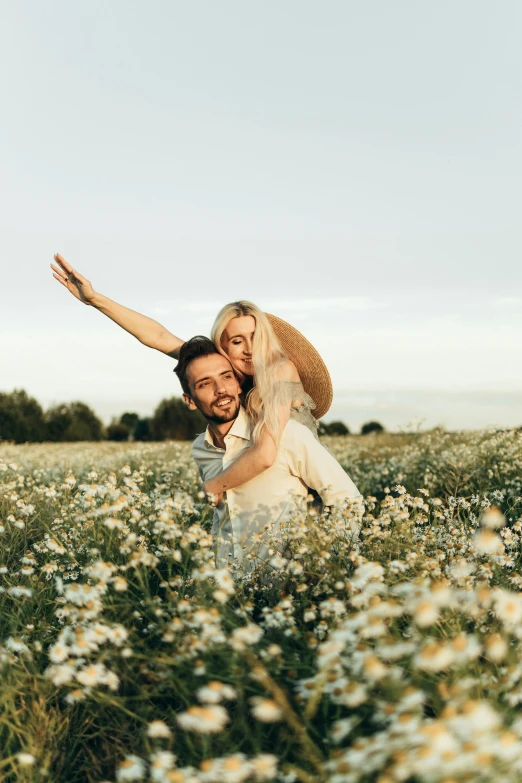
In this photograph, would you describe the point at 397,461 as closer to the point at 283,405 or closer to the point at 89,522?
the point at 283,405

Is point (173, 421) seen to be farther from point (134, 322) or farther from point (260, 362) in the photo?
point (260, 362)

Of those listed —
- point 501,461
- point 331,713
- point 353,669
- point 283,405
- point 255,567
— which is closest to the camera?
point 353,669

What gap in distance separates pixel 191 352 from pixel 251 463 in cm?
111

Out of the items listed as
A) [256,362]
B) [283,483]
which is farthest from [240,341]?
[283,483]

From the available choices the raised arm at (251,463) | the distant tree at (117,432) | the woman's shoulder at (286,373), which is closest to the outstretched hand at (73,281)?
the woman's shoulder at (286,373)

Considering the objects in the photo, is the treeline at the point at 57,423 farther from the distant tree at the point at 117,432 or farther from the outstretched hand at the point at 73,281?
the outstretched hand at the point at 73,281

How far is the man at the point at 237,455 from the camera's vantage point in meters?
5.25

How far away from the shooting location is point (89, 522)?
474cm

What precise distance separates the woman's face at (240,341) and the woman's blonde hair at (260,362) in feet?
0.12

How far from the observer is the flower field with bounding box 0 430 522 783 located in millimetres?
2164

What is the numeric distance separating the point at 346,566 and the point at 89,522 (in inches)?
70.5

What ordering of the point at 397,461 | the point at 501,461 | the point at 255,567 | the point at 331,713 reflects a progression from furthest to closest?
1. the point at 397,461
2. the point at 501,461
3. the point at 255,567
4. the point at 331,713

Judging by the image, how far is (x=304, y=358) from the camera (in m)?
7.42

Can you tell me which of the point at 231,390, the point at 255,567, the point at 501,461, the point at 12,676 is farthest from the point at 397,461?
the point at 12,676
